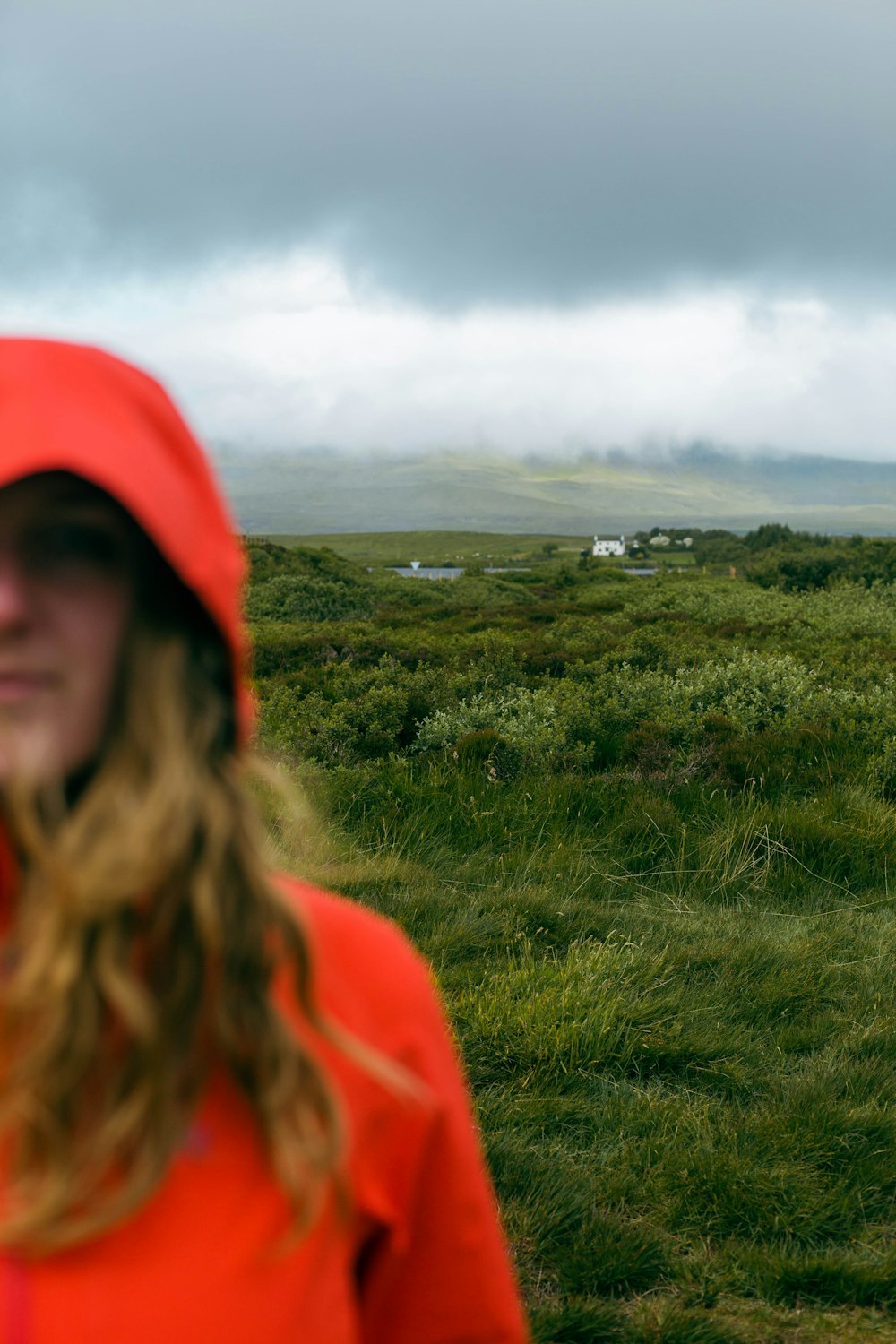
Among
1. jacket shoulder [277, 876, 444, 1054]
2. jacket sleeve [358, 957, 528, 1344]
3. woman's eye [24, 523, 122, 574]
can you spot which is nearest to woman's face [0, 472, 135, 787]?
woman's eye [24, 523, 122, 574]

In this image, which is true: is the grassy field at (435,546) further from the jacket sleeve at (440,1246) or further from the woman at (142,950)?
the woman at (142,950)

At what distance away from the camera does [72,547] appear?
1.17 metres

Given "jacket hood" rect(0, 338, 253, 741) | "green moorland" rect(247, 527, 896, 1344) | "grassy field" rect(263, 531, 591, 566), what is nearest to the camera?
"jacket hood" rect(0, 338, 253, 741)

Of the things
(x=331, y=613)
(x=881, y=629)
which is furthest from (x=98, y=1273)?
(x=331, y=613)

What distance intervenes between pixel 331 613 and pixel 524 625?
568 centimetres

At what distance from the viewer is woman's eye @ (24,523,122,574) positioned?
1.16m

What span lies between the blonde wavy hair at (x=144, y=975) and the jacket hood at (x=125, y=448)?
94 mm

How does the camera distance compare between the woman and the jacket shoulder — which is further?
the jacket shoulder

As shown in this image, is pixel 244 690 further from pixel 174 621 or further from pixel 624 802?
pixel 624 802

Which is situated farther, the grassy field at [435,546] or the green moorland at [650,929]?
the grassy field at [435,546]

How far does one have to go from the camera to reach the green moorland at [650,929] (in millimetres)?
3125

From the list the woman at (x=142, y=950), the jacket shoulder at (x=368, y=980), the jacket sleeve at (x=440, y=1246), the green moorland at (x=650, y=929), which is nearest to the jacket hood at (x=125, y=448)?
the woman at (x=142, y=950)

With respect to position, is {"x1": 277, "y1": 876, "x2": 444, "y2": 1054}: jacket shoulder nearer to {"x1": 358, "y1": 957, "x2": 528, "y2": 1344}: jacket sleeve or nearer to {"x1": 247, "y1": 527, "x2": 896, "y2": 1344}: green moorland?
{"x1": 358, "y1": 957, "x2": 528, "y2": 1344}: jacket sleeve

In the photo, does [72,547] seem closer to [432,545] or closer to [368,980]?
[368,980]
